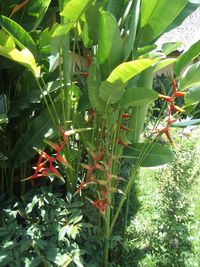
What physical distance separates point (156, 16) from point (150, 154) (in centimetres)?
81

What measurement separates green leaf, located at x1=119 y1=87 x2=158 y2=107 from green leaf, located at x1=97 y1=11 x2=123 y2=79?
0.16 m

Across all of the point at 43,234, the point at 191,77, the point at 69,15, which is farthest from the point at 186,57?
the point at 43,234

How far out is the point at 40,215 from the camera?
2328 mm

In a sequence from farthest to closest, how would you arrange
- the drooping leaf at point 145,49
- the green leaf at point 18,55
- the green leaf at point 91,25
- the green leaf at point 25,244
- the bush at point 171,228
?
the bush at point 171,228 → the green leaf at point 91,25 → the drooping leaf at point 145,49 → the green leaf at point 25,244 → the green leaf at point 18,55

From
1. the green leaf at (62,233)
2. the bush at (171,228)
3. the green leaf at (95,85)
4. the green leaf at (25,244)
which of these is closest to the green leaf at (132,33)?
the green leaf at (95,85)

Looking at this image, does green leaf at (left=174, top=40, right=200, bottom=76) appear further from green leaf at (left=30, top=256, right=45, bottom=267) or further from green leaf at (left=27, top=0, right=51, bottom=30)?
green leaf at (left=30, top=256, right=45, bottom=267)

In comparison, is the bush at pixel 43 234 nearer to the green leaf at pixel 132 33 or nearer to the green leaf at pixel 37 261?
the green leaf at pixel 37 261

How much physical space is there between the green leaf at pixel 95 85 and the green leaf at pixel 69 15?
0.21m

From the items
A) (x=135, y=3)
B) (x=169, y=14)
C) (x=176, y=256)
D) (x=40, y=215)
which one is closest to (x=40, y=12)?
(x=135, y=3)

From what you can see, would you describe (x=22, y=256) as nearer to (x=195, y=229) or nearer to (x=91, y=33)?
(x=91, y=33)

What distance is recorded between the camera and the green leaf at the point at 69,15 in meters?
1.83

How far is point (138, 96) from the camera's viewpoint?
198cm

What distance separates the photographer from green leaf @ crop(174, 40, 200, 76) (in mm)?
2123

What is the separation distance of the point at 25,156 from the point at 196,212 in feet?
5.80
